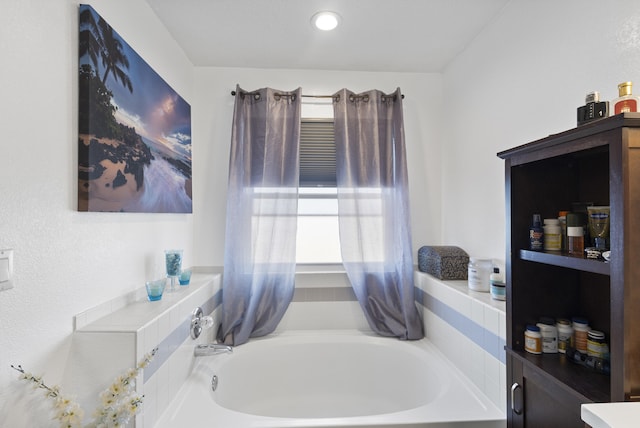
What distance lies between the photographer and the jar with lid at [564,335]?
3.45 feet

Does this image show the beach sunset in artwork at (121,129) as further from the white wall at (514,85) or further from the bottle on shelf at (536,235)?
the white wall at (514,85)

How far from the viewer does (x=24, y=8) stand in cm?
93

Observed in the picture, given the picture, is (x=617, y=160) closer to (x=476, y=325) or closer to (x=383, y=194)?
(x=476, y=325)

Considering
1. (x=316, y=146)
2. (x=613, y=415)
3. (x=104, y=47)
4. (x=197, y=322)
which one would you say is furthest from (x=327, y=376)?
(x=104, y=47)

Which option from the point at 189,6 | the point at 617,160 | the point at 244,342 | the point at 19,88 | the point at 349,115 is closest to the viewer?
the point at 617,160

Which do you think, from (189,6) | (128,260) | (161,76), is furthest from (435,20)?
(128,260)

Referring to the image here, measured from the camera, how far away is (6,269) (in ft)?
2.77

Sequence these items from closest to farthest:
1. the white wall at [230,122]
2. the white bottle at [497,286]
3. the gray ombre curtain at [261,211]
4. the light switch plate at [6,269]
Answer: the light switch plate at [6,269] → the white bottle at [497,286] → the gray ombre curtain at [261,211] → the white wall at [230,122]

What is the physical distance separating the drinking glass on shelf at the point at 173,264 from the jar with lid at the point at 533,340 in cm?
162

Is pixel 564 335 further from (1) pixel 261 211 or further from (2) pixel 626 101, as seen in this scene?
(1) pixel 261 211

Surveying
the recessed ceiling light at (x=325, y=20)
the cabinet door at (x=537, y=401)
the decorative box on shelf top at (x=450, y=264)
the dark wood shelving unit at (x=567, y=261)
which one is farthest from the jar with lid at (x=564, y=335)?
the recessed ceiling light at (x=325, y=20)

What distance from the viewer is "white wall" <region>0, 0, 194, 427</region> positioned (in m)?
0.87

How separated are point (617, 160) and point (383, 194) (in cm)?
156

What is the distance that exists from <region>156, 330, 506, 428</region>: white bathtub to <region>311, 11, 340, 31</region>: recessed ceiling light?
1.97m
